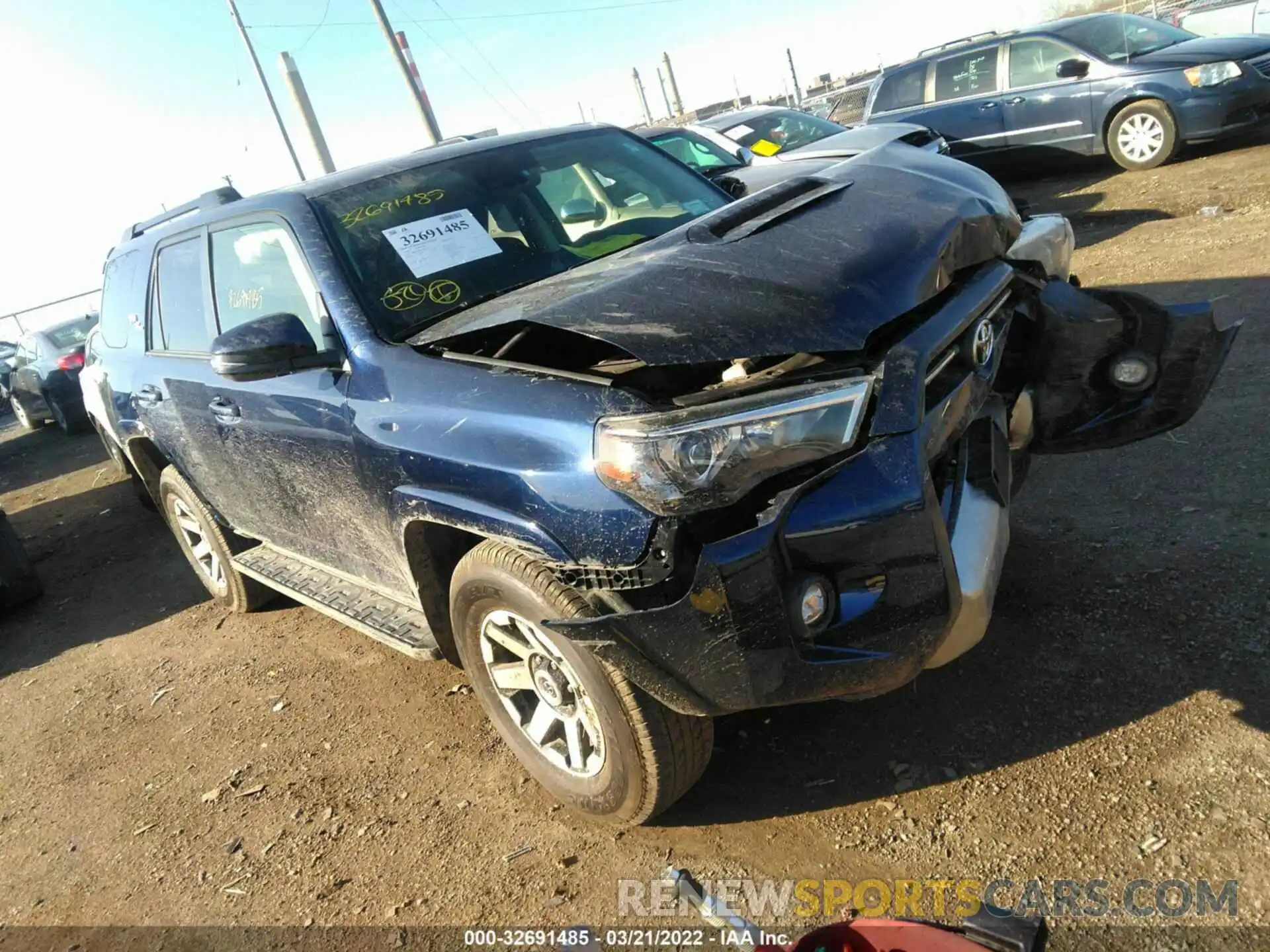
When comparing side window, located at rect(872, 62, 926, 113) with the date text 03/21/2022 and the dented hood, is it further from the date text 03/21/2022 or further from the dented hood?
the date text 03/21/2022

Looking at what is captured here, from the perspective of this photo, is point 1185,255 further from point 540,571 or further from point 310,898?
point 310,898

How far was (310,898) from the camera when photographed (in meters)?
2.68

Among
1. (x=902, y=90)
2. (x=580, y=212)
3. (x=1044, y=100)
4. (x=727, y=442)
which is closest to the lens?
(x=727, y=442)

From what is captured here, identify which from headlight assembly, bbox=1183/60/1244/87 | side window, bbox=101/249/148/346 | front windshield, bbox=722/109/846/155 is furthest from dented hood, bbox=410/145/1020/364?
headlight assembly, bbox=1183/60/1244/87

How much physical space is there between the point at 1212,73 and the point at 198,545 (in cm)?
950

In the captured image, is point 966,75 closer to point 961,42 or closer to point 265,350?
point 961,42

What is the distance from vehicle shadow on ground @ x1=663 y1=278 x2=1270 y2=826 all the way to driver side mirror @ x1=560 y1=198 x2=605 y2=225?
75.2 inches

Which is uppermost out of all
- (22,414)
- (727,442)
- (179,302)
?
(179,302)

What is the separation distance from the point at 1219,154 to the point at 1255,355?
5.91 meters

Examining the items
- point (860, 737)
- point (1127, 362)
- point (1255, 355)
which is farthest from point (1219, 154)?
point (860, 737)

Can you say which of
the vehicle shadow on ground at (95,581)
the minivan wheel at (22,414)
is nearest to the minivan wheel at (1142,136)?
the vehicle shadow on ground at (95,581)

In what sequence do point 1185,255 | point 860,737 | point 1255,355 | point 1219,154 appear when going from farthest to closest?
point 1219,154, point 1185,255, point 1255,355, point 860,737

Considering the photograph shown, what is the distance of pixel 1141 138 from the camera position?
907 cm

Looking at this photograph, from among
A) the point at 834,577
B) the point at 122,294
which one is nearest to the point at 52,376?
the point at 122,294
